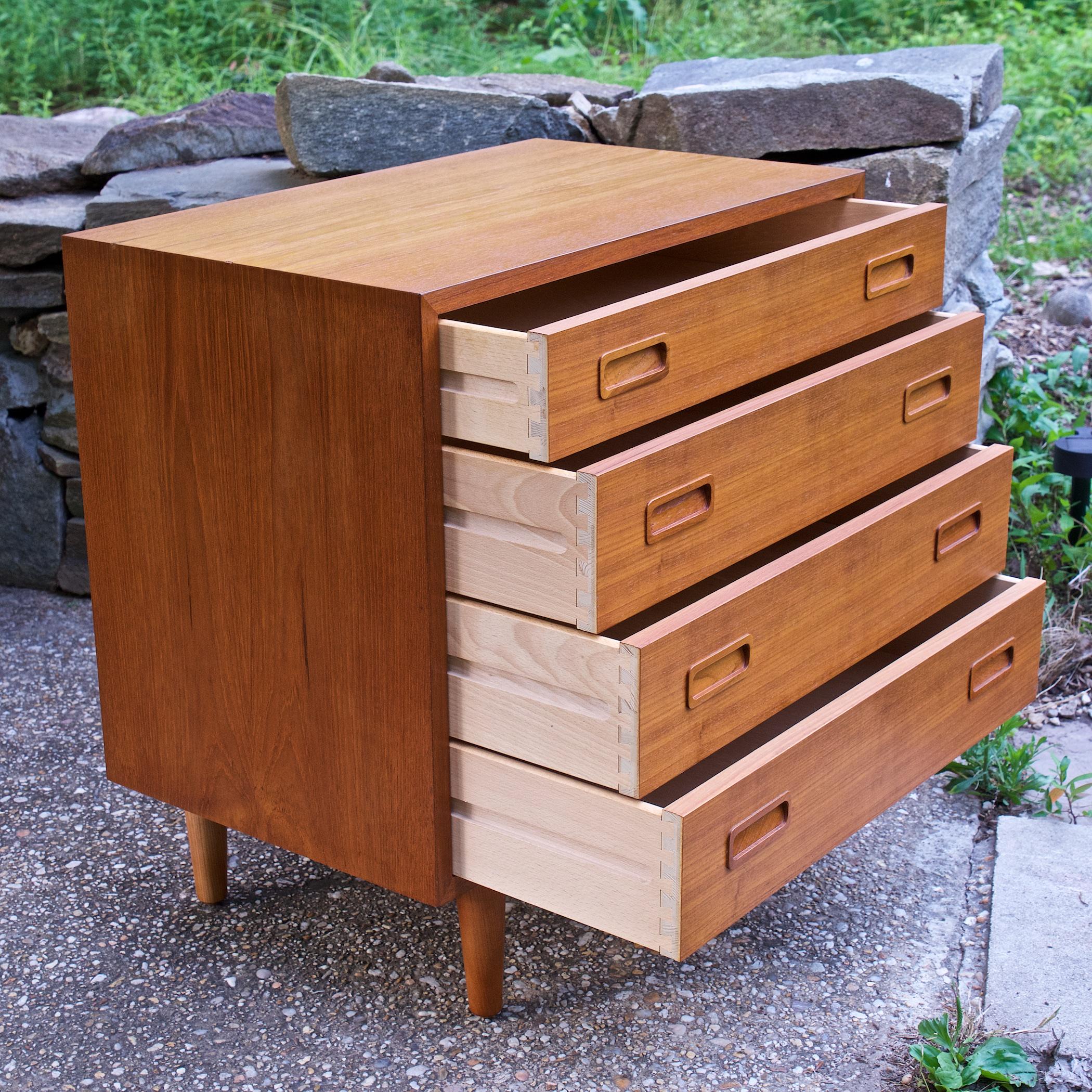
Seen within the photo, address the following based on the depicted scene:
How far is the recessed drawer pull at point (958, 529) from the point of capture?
68.7 inches

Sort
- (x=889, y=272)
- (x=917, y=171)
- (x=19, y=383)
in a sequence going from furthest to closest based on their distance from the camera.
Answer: (x=19, y=383)
(x=917, y=171)
(x=889, y=272)

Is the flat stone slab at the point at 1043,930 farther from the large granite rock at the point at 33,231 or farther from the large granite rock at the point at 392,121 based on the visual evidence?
the large granite rock at the point at 33,231

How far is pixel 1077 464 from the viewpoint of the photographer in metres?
2.56

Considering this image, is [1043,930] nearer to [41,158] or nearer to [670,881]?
[670,881]

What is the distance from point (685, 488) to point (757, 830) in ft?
1.22

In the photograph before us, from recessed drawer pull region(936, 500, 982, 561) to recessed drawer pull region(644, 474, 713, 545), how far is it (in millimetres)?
442

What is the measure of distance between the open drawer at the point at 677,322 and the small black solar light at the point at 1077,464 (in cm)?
89

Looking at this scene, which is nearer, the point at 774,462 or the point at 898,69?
the point at 774,462

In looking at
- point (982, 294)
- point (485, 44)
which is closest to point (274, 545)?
point (982, 294)

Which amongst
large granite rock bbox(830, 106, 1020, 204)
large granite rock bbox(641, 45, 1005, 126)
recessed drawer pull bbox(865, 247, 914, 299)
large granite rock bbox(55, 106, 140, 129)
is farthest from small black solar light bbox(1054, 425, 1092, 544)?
large granite rock bbox(55, 106, 140, 129)

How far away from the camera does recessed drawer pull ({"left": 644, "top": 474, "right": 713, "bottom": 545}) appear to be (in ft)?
4.45

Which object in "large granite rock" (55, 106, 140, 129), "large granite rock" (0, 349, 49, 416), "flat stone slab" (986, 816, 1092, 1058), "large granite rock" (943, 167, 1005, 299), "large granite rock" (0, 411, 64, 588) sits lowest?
"flat stone slab" (986, 816, 1092, 1058)

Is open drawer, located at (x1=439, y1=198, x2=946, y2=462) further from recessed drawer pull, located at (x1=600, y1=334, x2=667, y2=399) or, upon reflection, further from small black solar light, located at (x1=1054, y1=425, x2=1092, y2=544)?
small black solar light, located at (x1=1054, y1=425, x2=1092, y2=544)

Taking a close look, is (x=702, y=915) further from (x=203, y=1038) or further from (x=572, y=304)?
(x=572, y=304)
